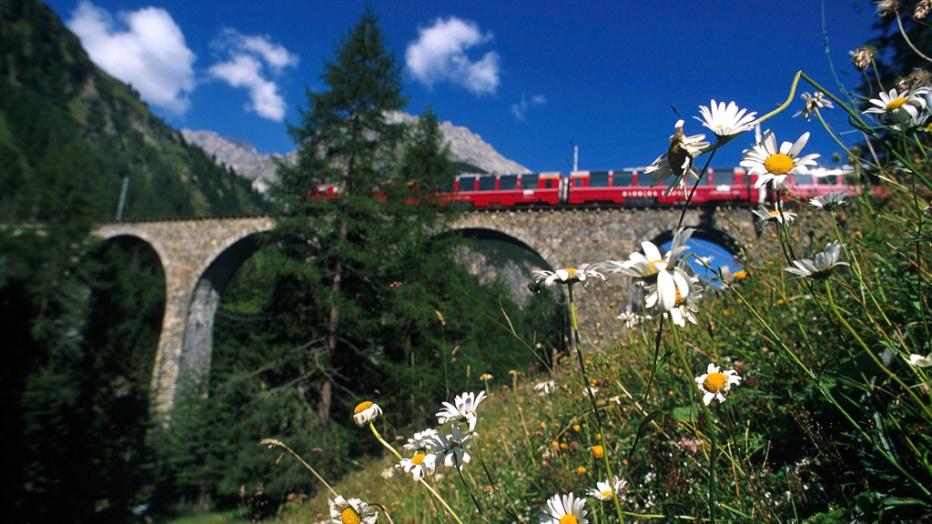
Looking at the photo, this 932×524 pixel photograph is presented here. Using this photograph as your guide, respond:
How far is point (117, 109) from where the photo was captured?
105375mm

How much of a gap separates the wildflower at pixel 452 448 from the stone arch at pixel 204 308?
806 inches

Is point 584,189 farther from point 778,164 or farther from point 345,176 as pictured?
point 778,164

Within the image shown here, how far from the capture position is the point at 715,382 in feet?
3.22

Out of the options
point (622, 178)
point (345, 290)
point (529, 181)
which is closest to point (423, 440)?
point (345, 290)

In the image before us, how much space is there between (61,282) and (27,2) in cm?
13092

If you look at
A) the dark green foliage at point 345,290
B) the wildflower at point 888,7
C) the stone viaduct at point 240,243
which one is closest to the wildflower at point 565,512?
the wildflower at point 888,7

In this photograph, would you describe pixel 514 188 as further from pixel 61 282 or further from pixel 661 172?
pixel 661 172

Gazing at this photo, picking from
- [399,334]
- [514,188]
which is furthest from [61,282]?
[514,188]

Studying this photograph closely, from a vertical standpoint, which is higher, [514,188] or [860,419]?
[514,188]

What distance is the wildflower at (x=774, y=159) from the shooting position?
2.65 ft

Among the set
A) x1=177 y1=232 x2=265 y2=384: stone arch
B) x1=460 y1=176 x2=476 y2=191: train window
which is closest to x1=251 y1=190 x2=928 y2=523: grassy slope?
x1=460 y1=176 x2=476 y2=191: train window

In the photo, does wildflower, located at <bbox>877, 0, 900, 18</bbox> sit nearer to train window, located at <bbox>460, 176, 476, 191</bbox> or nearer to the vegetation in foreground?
the vegetation in foreground

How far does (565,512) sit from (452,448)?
0.24m

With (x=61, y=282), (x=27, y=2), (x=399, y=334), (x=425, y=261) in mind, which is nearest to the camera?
(x=61, y=282)
